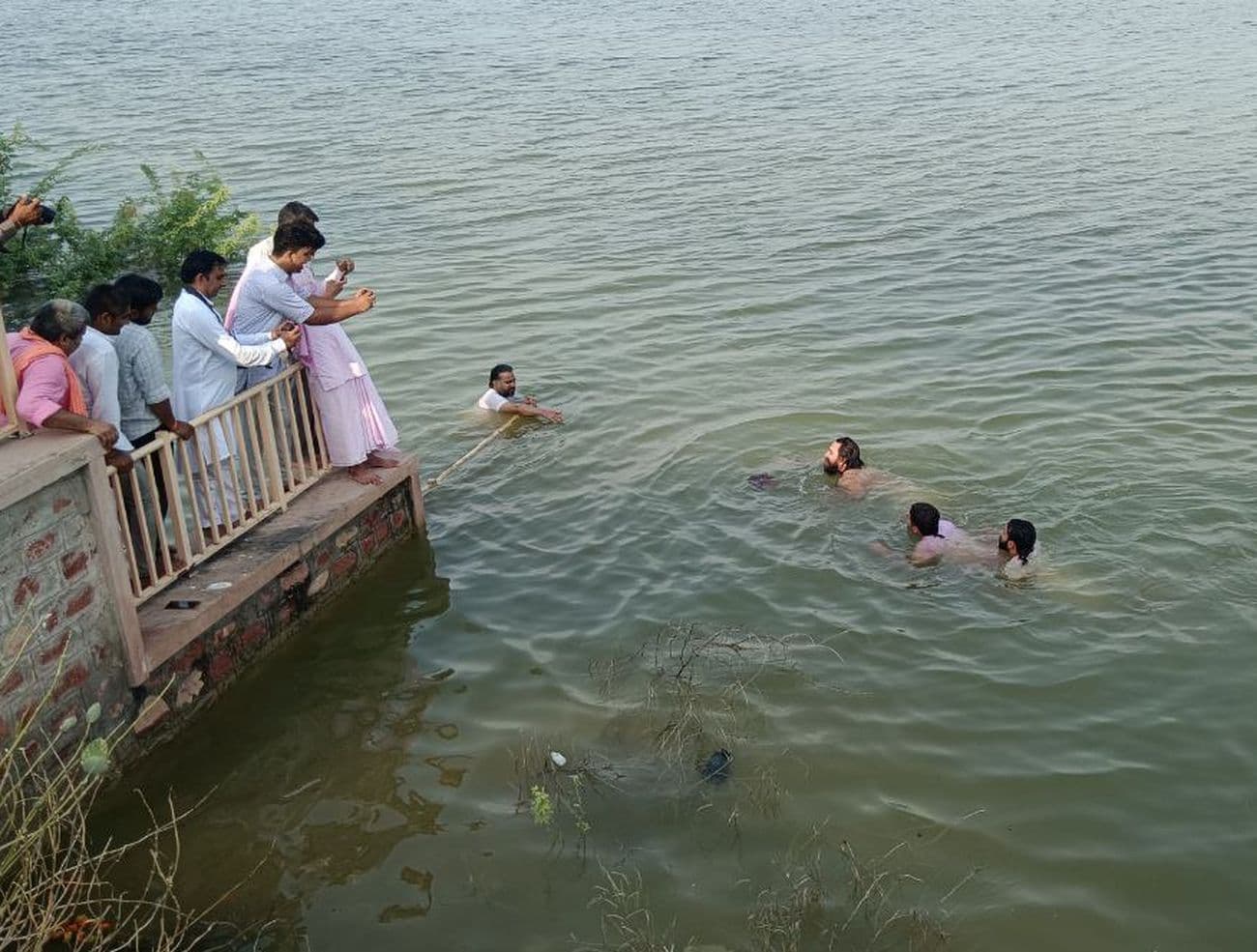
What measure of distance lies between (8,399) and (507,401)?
19.7ft

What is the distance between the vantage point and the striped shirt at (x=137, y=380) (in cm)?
790

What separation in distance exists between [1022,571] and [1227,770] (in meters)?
2.19

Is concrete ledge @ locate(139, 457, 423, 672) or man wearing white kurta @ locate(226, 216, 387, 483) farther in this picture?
man wearing white kurta @ locate(226, 216, 387, 483)

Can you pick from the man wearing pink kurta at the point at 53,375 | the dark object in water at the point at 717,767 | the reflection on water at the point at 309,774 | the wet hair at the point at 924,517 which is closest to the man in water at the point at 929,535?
the wet hair at the point at 924,517

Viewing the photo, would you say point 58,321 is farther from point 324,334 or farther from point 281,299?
point 324,334

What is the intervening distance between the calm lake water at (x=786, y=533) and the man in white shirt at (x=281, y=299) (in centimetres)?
191

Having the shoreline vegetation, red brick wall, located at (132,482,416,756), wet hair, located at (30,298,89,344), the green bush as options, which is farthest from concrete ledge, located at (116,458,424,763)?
the green bush

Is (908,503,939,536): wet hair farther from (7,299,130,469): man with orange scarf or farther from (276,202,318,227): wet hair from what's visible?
(7,299,130,469): man with orange scarf

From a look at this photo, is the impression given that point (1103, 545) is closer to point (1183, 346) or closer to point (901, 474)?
point (901, 474)

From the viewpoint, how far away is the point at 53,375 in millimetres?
7086

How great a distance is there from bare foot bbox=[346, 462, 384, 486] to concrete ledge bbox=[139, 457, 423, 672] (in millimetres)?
41

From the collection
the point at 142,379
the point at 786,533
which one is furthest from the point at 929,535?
the point at 142,379

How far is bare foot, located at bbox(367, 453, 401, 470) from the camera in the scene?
973 centimetres

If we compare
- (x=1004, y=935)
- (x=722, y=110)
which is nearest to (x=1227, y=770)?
(x=1004, y=935)
